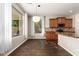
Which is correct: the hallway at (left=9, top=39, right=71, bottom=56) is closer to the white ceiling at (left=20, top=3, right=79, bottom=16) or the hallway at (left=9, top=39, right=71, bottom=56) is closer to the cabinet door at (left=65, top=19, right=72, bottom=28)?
the white ceiling at (left=20, top=3, right=79, bottom=16)

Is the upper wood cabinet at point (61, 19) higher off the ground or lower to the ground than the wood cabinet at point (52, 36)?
higher

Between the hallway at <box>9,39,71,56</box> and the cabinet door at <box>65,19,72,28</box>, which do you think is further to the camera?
the cabinet door at <box>65,19,72,28</box>

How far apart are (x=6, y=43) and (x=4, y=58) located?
10.4ft

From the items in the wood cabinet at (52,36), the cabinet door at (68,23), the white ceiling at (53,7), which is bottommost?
the wood cabinet at (52,36)

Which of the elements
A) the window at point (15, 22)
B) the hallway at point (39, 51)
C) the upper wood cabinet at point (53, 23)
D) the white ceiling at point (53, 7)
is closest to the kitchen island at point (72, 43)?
the hallway at point (39, 51)

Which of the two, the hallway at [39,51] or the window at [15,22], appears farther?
the window at [15,22]

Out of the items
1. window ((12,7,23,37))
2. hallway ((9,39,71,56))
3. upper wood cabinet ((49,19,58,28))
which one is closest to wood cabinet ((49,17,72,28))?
upper wood cabinet ((49,19,58,28))

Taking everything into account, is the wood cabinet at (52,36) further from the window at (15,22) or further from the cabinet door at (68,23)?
the window at (15,22)

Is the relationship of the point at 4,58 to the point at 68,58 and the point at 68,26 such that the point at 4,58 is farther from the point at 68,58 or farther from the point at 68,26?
the point at 68,26

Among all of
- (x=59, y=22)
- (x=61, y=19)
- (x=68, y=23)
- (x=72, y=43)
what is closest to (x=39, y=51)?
(x=72, y=43)

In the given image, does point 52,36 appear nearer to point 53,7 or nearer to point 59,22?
point 59,22

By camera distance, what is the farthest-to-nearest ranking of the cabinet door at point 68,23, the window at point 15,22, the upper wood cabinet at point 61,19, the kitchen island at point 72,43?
the cabinet door at point 68,23
the upper wood cabinet at point 61,19
the window at point 15,22
the kitchen island at point 72,43

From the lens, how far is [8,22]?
464cm

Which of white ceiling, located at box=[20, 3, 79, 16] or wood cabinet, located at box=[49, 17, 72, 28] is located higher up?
white ceiling, located at box=[20, 3, 79, 16]
